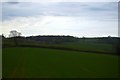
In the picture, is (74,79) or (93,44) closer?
(74,79)

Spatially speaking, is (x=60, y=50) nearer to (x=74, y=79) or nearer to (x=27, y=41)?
(x=27, y=41)

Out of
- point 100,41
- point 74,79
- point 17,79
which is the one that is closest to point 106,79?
point 74,79

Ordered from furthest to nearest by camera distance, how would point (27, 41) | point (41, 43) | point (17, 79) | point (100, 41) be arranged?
1. point (27, 41)
2. point (41, 43)
3. point (100, 41)
4. point (17, 79)

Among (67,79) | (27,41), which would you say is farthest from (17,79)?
(27,41)

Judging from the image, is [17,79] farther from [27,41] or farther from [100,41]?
[27,41]

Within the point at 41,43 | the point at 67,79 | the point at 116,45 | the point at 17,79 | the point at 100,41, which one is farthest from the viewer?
the point at 41,43

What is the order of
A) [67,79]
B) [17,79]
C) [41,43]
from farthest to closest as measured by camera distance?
[41,43] < [67,79] < [17,79]

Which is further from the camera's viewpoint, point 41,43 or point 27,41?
point 27,41

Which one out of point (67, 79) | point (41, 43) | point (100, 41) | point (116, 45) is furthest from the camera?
point (41, 43)
